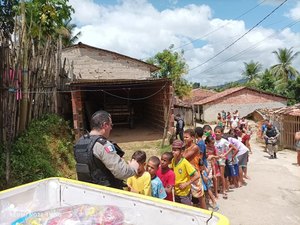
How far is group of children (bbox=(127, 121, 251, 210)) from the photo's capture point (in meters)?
3.80

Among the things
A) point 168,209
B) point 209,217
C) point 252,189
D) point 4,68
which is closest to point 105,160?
point 168,209

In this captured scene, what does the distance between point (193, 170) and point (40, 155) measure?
13.4 feet

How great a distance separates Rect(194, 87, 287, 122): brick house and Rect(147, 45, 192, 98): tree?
471 cm

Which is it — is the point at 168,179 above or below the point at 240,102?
below

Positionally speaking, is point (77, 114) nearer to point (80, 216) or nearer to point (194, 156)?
point (194, 156)

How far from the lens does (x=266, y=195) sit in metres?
6.78

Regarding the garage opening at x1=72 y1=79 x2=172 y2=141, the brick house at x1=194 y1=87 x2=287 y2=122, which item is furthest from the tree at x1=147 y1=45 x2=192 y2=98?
the garage opening at x1=72 y1=79 x2=172 y2=141

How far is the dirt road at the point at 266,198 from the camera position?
5.51m

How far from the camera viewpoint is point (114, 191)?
198 centimetres

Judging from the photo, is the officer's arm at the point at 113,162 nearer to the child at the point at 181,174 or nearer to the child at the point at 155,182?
the child at the point at 155,182

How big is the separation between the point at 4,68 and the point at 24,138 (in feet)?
6.02

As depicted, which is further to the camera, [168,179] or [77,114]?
[77,114]

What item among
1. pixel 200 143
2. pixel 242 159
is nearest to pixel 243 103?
pixel 242 159

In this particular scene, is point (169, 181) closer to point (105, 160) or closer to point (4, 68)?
point (105, 160)
